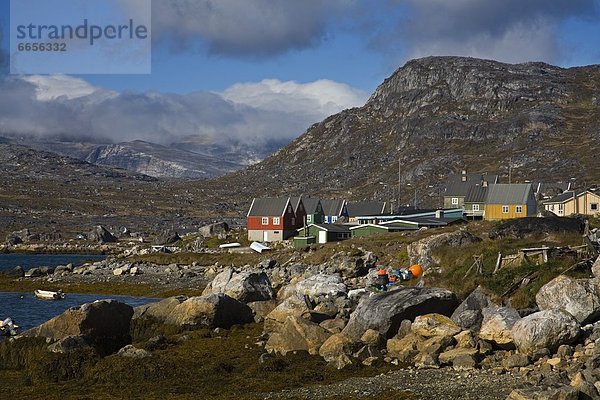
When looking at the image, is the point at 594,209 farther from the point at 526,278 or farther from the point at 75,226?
the point at 75,226

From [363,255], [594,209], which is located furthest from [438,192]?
[363,255]

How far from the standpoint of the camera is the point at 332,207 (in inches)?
4417

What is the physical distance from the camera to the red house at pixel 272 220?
96.1 m

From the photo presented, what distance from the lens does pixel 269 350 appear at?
103 feet

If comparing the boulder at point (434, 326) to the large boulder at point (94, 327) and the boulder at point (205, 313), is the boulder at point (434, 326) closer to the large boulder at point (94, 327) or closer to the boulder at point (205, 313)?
the boulder at point (205, 313)

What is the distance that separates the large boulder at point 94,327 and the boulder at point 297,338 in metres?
7.46

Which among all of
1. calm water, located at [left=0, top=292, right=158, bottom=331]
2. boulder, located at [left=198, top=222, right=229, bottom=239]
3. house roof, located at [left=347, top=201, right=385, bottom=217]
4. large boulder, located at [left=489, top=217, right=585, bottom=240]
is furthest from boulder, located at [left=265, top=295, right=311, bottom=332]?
boulder, located at [left=198, top=222, right=229, bottom=239]

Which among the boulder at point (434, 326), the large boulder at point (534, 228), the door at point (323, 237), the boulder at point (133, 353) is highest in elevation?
the large boulder at point (534, 228)

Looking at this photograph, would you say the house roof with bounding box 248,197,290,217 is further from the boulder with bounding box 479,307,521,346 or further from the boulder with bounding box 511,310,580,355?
the boulder with bounding box 511,310,580,355

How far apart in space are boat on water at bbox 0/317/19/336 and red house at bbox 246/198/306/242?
55.8 meters

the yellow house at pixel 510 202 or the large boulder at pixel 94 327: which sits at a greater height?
the yellow house at pixel 510 202

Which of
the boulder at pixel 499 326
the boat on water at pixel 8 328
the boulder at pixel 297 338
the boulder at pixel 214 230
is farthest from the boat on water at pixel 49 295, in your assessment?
the boulder at pixel 214 230

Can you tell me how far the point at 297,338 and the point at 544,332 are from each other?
10.0 metres

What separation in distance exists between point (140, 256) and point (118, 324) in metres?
55.7
